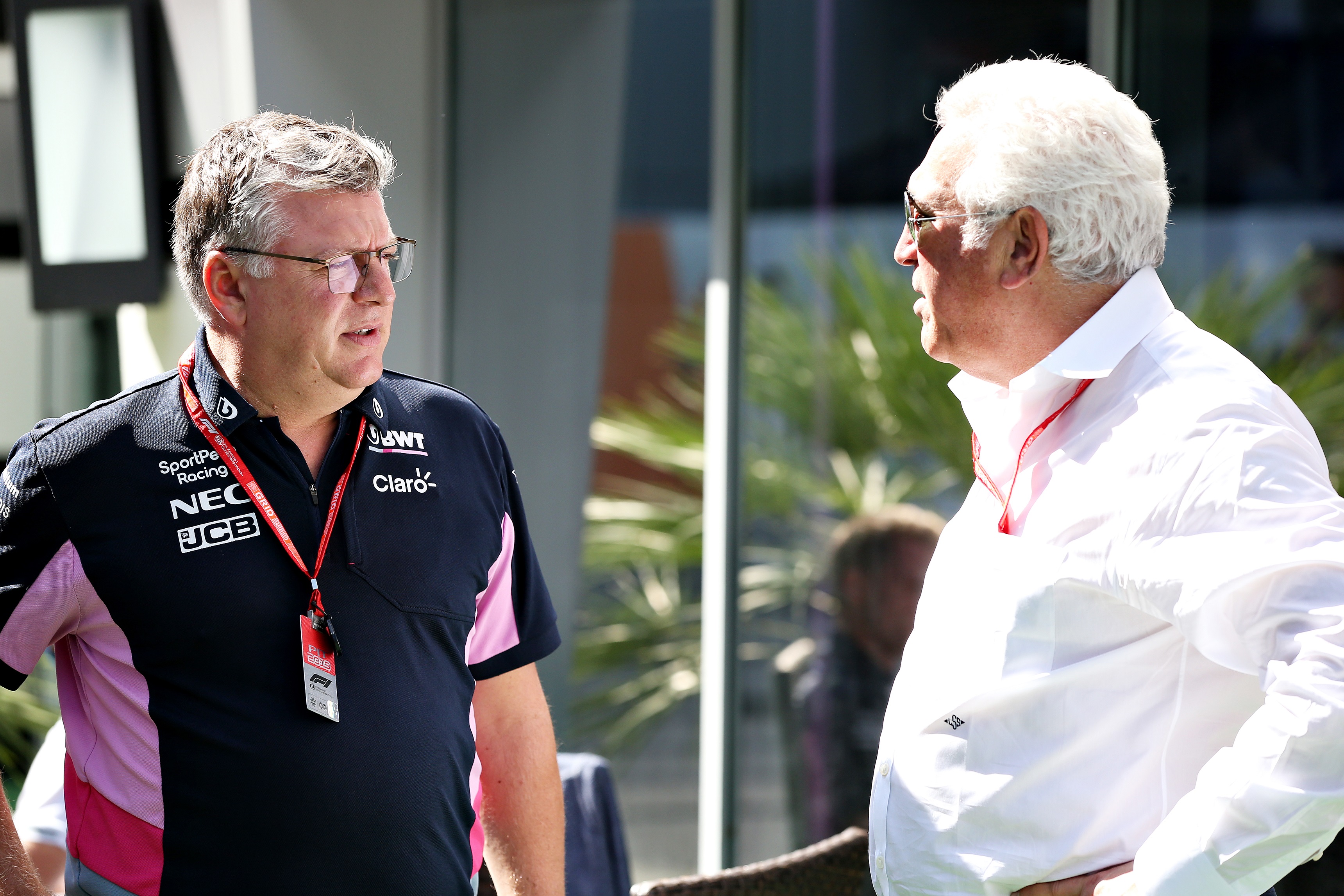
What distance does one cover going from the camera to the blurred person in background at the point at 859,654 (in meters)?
3.55

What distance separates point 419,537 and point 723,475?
2.05 m

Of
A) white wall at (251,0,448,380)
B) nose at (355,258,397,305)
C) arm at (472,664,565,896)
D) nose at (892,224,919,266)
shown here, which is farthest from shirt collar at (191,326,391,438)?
white wall at (251,0,448,380)

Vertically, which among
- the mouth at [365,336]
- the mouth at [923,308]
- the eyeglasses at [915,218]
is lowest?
the mouth at [365,336]

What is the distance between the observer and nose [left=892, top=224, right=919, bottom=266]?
173cm

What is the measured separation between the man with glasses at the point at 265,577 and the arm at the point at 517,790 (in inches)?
4.4

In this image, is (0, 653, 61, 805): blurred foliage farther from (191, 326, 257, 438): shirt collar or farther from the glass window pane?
(191, 326, 257, 438): shirt collar

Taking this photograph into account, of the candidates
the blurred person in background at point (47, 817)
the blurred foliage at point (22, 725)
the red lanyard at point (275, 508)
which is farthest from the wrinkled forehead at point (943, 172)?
the blurred foliage at point (22, 725)

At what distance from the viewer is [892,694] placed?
172 cm

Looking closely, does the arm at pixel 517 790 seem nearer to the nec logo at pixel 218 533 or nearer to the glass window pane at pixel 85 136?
the nec logo at pixel 218 533

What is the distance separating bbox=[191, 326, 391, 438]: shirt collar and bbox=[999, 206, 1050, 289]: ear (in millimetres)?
890

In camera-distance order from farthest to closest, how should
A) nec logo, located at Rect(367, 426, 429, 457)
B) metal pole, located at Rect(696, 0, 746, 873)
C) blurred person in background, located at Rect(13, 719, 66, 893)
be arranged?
metal pole, located at Rect(696, 0, 746, 873) < blurred person in background, located at Rect(13, 719, 66, 893) < nec logo, located at Rect(367, 426, 429, 457)

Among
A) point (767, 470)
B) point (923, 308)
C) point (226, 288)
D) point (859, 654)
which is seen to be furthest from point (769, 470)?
point (226, 288)

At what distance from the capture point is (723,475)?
146 inches

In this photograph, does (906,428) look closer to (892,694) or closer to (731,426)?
(731,426)
